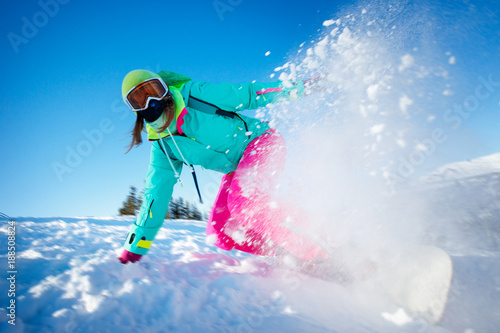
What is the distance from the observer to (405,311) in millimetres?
1420

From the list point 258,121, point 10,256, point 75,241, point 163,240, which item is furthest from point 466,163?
point 10,256

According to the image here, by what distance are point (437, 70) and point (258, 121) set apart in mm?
2347

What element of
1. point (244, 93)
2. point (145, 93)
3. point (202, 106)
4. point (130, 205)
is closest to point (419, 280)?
point (244, 93)

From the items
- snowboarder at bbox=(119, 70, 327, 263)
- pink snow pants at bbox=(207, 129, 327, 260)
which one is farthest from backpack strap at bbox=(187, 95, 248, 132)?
pink snow pants at bbox=(207, 129, 327, 260)

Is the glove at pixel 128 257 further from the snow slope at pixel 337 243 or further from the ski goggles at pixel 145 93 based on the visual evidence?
the ski goggles at pixel 145 93

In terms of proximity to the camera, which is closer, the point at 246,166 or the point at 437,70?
the point at 246,166

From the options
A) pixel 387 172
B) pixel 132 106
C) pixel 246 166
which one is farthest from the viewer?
pixel 387 172

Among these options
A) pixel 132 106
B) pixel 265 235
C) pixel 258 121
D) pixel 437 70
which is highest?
pixel 437 70

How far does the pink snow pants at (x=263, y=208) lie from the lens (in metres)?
2.05

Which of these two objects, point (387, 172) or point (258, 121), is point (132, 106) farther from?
point (387, 172)

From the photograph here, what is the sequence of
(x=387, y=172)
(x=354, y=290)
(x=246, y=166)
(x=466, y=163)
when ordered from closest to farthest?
(x=354, y=290), (x=246, y=166), (x=387, y=172), (x=466, y=163)

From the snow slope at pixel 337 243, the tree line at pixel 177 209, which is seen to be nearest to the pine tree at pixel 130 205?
the tree line at pixel 177 209

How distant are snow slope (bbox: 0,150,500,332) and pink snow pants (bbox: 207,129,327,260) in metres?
0.20

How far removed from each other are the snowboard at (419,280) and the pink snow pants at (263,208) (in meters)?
0.53
